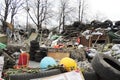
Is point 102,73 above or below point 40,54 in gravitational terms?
above

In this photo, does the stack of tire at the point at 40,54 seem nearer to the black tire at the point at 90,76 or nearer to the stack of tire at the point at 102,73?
the stack of tire at the point at 102,73

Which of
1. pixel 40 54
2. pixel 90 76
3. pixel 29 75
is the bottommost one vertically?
pixel 40 54

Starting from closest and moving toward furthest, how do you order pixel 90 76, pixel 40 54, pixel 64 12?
1. pixel 90 76
2. pixel 40 54
3. pixel 64 12

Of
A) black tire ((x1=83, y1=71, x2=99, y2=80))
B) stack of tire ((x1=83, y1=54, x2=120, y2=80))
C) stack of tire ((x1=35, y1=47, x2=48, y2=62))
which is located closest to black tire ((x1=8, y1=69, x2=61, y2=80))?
black tire ((x1=83, y1=71, x2=99, y2=80))

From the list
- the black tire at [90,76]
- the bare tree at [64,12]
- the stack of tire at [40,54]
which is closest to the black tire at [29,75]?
the black tire at [90,76]

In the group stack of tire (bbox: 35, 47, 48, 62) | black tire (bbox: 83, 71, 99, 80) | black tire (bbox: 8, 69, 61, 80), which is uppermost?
black tire (bbox: 8, 69, 61, 80)

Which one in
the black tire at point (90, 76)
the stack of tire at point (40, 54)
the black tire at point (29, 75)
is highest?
the black tire at point (29, 75)

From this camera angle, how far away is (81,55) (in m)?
15.6

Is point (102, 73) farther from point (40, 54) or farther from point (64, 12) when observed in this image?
point (64, 12)

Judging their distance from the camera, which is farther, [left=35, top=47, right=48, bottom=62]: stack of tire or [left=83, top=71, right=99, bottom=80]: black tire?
[left=35, top=47, right=48, bottom=62]: stack of tire

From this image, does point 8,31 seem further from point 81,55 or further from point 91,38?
point 81,55

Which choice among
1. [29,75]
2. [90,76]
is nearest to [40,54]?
[90,76]

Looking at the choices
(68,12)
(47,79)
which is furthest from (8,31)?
(68,12)

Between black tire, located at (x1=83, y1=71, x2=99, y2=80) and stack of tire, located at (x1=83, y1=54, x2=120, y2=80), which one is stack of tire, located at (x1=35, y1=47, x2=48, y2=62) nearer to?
stack of tire, located at (x1=83, y1=54, x2=120, y2=80)
